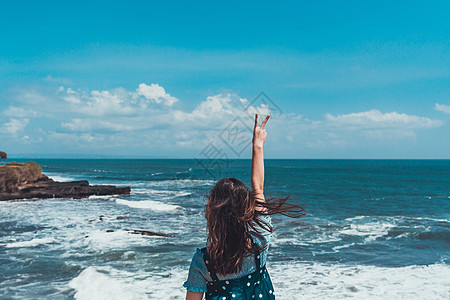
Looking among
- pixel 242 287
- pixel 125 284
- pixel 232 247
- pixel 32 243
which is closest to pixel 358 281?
pixel 125 284

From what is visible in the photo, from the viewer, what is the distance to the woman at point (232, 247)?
179 cm

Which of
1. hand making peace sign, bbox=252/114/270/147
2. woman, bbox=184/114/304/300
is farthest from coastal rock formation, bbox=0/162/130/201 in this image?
woman, bbox=184/114/304/300

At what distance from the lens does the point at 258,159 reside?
223cm

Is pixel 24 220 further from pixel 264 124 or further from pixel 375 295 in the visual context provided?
pixel 264 124

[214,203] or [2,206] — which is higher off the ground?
[214,203]

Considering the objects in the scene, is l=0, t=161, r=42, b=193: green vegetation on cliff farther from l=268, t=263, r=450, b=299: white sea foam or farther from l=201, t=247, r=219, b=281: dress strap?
l=201, t=247, r=219, b=281: dress strap

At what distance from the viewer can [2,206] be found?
22.4 m

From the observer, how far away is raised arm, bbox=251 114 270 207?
7.11ft

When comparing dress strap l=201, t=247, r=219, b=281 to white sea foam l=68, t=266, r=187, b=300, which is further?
white sea foam l=68, t=266, r=187, b=300

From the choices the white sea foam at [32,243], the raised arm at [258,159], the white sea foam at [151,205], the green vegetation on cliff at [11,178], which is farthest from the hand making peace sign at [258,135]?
the green vegetation on cliff at [11,178]

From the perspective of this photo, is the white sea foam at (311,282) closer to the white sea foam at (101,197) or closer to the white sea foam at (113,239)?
the white sea foam at (113,239)

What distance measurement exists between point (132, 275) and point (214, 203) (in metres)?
8.52

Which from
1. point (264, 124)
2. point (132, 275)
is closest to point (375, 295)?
point (132, 275)

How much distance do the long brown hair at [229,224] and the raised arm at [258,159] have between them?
274 millimetres
